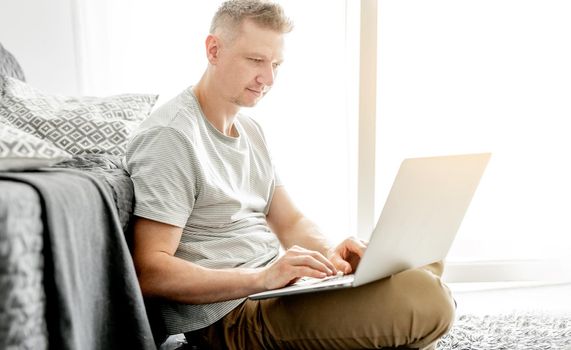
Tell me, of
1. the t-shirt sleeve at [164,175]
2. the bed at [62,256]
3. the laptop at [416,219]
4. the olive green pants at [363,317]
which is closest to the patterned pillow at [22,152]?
the bed at [62,256]

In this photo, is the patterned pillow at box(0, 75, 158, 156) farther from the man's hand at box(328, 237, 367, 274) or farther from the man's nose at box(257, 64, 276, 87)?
the man's hand at box(328, 237, 367, 274)

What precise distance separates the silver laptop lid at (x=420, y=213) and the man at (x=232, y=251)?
6cm

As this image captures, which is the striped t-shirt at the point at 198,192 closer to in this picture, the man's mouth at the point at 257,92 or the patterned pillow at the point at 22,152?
the man's mouth at the point at 257,92

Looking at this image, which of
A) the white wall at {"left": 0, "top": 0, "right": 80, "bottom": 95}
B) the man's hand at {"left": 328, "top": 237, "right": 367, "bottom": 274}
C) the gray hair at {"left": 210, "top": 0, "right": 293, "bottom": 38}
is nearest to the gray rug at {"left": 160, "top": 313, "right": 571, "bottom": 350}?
the man's hand at {"left": 328, "top": 237, "right": 367, "bottom": 274}

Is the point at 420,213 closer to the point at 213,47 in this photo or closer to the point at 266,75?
the point at 266,75

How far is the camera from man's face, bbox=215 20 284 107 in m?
1.50

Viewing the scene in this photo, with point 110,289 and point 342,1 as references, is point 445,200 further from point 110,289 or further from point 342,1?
point 342,1

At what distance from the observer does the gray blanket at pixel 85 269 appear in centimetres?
81

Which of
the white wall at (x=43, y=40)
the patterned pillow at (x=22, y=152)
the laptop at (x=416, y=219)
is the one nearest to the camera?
the patterned pillow at (x=22, y=152)

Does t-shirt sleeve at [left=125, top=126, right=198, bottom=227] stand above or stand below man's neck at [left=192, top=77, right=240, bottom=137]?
below

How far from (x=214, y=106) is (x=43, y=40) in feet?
4.03

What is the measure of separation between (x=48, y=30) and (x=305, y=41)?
0.93m

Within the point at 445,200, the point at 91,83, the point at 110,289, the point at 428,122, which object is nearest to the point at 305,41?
the point at 428,122

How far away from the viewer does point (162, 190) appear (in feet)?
4.14
